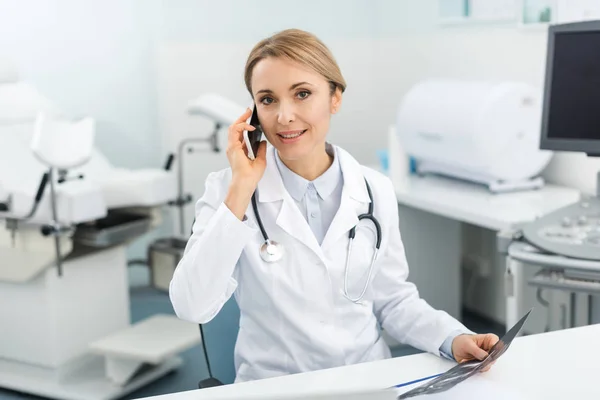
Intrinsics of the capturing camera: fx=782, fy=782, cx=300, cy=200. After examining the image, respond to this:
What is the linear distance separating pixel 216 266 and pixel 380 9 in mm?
2774

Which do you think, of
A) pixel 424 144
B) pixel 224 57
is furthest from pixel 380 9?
pixel 424 144

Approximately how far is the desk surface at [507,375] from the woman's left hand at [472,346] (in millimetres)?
25

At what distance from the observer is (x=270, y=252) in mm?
1404

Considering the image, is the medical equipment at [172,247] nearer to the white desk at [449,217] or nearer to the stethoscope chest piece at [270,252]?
the white desk at [449,217]

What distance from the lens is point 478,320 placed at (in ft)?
10.9

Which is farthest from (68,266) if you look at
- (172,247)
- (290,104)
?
(290,104)

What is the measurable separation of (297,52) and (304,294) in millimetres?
433

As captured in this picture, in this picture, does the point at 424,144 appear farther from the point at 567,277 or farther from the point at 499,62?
the point at 567,277

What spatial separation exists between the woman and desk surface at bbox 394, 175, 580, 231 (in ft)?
2.82

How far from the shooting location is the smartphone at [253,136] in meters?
1.39

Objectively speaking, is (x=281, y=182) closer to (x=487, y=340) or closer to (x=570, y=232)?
(x=487, y=340)

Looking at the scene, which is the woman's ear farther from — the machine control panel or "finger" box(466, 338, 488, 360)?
the machine control panel

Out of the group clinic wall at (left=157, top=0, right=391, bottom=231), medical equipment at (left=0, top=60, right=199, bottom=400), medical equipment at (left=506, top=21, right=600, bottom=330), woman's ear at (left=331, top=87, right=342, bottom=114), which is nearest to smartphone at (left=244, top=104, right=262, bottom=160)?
woman's ear at (left=331, top=87, right=342, bottom=114)

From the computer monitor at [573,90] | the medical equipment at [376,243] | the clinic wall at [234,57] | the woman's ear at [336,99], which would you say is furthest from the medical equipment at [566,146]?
the clinic wall at [234,57]
